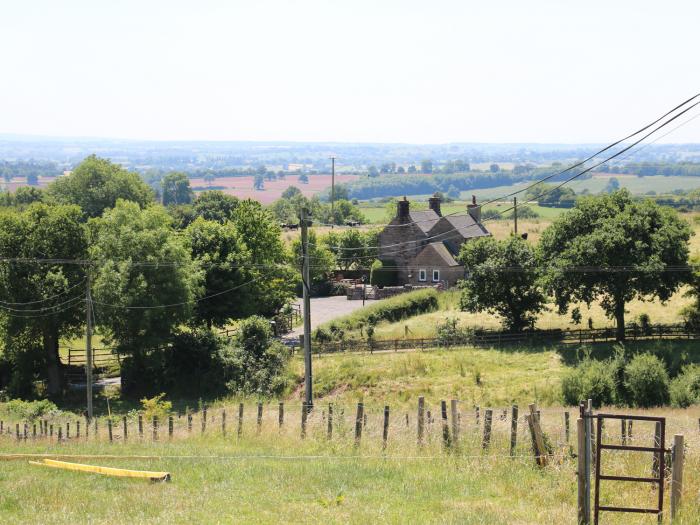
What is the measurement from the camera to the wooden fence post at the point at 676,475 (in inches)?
582

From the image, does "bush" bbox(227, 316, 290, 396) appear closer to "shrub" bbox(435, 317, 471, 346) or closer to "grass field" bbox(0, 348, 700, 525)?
"shrub" bbox(435, 317, 471, 346)

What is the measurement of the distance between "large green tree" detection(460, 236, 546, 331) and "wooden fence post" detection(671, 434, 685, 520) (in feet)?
124

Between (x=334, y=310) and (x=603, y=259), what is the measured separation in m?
28.4

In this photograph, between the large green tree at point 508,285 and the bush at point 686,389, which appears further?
the large green tree at point 508,285

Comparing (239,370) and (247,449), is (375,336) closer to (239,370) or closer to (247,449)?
(239,370)

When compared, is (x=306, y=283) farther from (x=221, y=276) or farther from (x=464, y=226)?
(x=464, y=226)

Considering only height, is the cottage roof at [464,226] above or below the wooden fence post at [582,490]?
above

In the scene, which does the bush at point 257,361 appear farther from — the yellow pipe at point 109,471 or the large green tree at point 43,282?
the yellow pipe at point 109,471

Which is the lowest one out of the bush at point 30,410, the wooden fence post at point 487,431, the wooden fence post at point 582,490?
the bush at point 30,410

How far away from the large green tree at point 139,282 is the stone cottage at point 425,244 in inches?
1292

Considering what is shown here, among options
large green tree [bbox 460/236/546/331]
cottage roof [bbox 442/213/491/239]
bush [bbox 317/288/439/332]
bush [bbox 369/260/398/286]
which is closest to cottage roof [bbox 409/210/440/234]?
cottage roof [bbox 442/213/491/239]

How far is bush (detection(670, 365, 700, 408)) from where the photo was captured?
1503 inches

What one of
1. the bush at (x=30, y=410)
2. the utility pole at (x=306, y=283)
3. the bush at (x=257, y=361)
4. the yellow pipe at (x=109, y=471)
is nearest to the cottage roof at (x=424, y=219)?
the bush at (x=257, y=361)

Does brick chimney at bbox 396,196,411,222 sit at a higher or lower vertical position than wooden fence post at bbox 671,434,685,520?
higher
